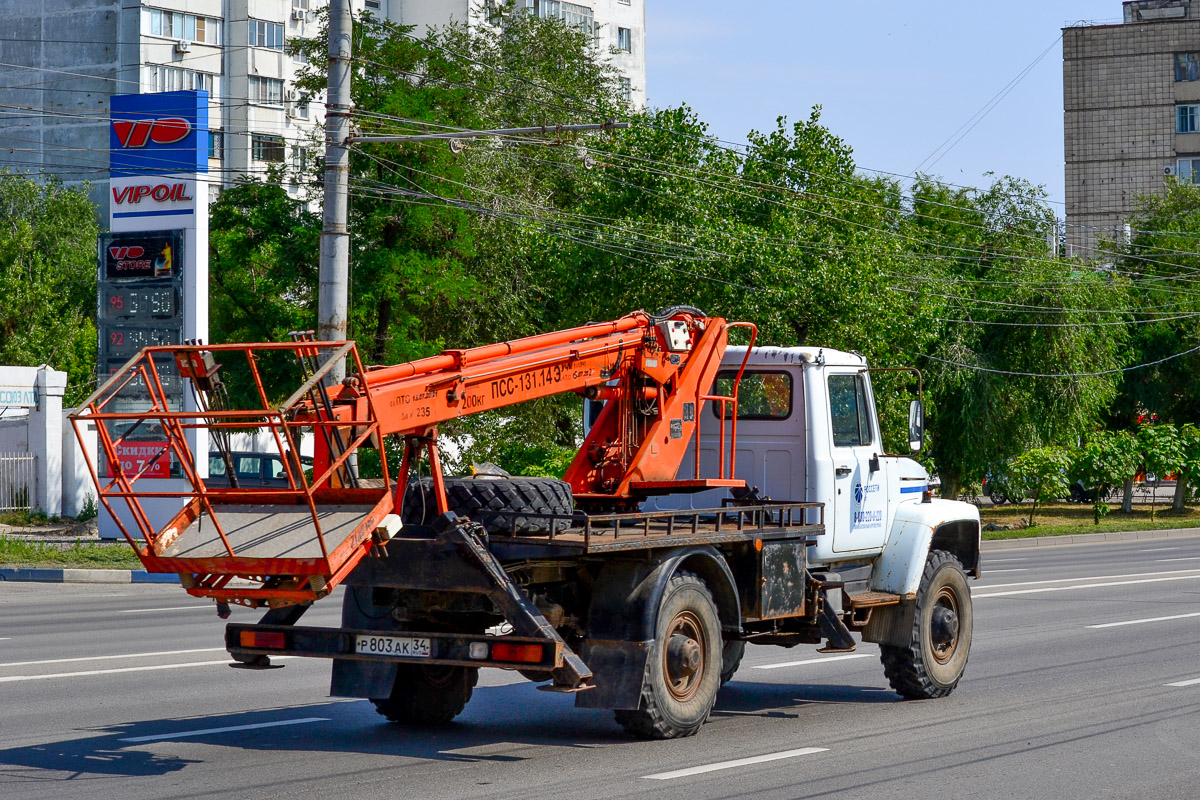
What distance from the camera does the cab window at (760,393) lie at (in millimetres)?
10906

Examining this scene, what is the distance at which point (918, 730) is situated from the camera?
9.51 metres

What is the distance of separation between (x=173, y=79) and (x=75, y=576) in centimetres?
4870

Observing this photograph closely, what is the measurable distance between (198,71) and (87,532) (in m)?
42.6

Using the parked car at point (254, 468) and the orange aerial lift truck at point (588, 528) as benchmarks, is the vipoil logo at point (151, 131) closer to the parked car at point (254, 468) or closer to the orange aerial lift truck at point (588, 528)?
the parked car at point (254, 468)

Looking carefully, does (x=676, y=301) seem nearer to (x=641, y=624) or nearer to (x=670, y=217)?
(x=670, y=217)

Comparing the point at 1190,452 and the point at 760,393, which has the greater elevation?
the point at 760,393

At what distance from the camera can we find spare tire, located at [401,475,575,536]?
8.39 m

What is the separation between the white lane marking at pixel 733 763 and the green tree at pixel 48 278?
4361 cm

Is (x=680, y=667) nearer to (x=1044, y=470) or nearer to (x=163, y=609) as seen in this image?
(x=163, y=609)

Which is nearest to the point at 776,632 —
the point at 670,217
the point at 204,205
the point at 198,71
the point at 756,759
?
the point at 756,759

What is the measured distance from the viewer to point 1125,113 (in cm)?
8825

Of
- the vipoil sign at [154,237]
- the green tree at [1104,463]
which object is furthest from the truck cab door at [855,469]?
the green tree at [1104,463]

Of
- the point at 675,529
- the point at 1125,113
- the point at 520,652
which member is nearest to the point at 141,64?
the point at 1125,113

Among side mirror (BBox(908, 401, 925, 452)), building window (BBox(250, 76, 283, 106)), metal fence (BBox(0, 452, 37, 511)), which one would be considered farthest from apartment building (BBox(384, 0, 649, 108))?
side mirror (BBox(908, 401, 925, 452))
